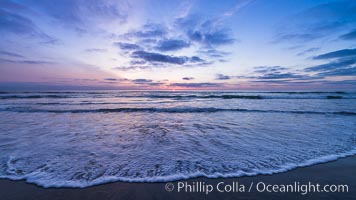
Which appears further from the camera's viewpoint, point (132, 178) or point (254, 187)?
point (132, 178)

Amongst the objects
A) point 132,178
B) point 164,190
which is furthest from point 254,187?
point 132,178

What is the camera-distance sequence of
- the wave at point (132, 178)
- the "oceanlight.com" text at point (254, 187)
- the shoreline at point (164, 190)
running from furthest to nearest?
the wave at point (132, 178) < the "oceanlight.com" text at point (254, 187) < the shoreline at point (164, 190)

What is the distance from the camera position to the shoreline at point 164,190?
9.04ft

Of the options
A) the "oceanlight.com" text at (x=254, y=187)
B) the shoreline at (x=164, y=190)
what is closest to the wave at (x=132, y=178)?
the shoreline at (x=164, y=190)

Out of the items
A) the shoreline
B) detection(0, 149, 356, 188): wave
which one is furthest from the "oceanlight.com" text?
detection(0, 149, 356, 188): wave

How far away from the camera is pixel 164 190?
9.62 ft

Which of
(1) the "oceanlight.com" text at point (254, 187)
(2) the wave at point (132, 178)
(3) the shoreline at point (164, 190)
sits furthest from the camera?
(2) the wave at point (132, 178)

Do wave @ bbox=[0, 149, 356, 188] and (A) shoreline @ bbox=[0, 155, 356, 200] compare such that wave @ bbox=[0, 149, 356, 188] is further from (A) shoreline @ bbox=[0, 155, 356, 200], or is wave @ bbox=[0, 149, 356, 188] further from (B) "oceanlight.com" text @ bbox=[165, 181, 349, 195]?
(B) "oceanlight.com" text @ bbox=[165, 181, 349, 195]

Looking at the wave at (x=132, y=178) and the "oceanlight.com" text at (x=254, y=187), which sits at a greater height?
the wave at (x=132, y=178)

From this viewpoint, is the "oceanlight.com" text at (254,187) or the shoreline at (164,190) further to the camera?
the "oceanlight.com" text at (254,187)

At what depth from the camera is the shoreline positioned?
2.75 meters

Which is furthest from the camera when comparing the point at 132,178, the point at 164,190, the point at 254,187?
the point at 132,178

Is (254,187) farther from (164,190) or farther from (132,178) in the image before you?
(132,178)

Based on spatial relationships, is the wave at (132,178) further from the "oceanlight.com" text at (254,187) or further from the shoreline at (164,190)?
the "oceanlight.com" text at (254,187)
